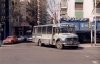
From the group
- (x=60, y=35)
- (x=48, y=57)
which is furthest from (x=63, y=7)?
(x=48, y=57)

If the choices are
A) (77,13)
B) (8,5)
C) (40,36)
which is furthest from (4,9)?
(40,36)

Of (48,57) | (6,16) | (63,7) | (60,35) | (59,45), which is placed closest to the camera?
(48,57)

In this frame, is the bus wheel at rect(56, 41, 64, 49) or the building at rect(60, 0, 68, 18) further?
the building at rect(60, 0, 68, 18)

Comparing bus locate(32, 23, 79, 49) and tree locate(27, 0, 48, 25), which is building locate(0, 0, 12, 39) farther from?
bus locate(32, 23, 79, 49)

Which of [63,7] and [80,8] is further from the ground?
[63,7]

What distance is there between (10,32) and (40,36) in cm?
3964

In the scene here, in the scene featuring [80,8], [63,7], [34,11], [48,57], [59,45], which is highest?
[34,11]

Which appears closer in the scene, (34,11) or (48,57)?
(48,57)

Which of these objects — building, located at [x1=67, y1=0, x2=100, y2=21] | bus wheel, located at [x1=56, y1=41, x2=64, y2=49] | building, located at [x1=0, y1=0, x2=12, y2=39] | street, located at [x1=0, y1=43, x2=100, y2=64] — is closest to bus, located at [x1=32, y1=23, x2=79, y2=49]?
bus wheel, located at [x1=56, y1=41, x2=64, y2=49]

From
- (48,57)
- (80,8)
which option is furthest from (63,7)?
(48,57)

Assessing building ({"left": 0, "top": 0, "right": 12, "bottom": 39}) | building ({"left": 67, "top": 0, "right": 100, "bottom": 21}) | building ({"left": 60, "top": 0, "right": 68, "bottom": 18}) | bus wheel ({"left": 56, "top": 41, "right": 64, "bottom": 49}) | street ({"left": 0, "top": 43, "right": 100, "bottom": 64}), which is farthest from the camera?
building ({"left": 0, "top": 0, "right": 12, "bottom": 39})

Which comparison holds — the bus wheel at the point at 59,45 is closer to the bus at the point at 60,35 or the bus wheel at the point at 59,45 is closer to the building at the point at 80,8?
the bus at the point at 60,35

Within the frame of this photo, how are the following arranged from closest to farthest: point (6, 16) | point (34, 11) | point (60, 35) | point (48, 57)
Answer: point (48, 57) → point (60, 35) → point (6, 16) → point (34, 11)

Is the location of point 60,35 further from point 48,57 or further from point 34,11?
point 34,11
